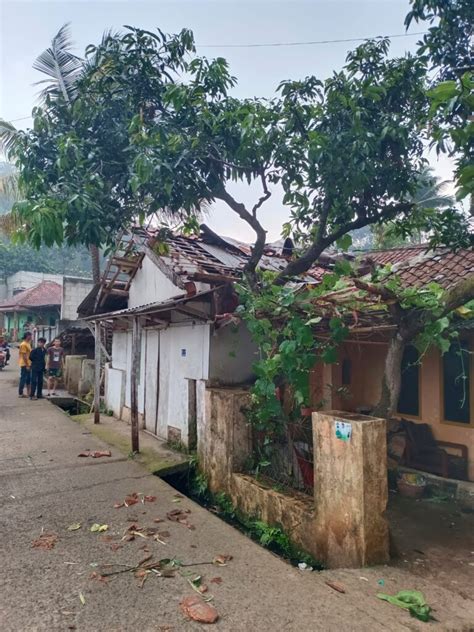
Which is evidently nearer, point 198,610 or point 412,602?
point 198,610

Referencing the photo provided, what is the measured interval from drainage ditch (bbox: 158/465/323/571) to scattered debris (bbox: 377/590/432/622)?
0.93 m

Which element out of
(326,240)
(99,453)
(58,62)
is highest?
(58,62)

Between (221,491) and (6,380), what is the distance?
13.8 meters

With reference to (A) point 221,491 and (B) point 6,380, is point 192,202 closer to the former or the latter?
(A) point 221,491

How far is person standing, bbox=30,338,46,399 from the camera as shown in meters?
11.6

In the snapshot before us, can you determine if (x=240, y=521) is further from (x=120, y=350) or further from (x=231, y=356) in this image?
(x=120, y=350)

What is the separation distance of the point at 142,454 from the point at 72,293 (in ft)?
38.9

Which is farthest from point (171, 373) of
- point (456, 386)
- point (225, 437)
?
point (456, 386)

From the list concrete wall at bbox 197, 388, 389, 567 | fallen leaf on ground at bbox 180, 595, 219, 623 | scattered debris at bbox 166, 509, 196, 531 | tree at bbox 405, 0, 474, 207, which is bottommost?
scattered debris at bbox 166, 509, 196, 531

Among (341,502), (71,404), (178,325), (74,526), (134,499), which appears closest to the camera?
(341,502)

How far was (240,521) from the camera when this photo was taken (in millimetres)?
5102

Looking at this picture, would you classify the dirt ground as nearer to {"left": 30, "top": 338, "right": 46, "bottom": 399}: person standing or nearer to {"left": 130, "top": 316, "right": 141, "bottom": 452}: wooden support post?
{"left": 130, "top": 316, "right": 141, "bottom": 452}: wooden support post

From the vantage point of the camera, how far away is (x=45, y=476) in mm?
5840

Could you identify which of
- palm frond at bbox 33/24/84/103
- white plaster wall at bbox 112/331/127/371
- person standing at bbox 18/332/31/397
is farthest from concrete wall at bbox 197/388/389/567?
palm frond at bbox 33/24/84/103
